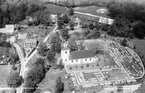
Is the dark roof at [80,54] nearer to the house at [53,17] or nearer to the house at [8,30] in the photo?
the house at [8,30]

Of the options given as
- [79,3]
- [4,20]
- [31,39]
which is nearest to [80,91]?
[31,39]

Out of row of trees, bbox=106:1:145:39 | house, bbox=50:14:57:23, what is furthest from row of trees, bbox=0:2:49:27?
row of trees, bbox=106:1:145:39

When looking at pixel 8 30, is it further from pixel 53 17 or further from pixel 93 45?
pixel 93 45

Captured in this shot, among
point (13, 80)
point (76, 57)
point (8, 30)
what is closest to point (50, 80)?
point (13, 80)

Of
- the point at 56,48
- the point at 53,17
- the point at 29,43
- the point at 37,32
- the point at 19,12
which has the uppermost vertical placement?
the point at 19,12

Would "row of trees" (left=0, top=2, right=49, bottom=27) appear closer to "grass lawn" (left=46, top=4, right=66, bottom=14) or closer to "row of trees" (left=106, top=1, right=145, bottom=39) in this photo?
"grass lawn" (left=46, top=4, right=66, bottom=14)

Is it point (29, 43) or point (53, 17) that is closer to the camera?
point (29, 43)

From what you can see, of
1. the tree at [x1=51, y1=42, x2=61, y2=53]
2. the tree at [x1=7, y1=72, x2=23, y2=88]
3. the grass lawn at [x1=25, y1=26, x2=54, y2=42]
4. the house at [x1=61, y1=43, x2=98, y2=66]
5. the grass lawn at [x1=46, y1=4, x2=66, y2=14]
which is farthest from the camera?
the grass lawn at [x1=46, y1=4, x2=66, y2=14]

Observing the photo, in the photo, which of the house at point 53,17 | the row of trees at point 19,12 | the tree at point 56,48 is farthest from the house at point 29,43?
the house at point 53,17

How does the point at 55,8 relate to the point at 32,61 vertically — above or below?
above
